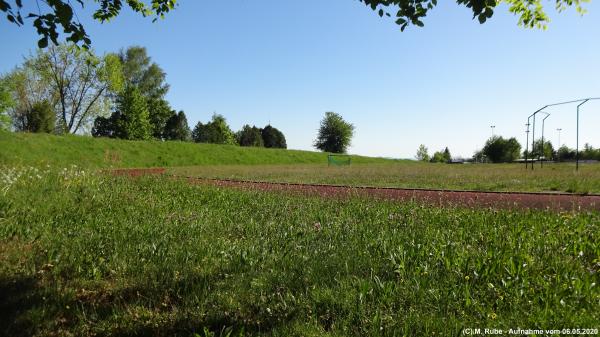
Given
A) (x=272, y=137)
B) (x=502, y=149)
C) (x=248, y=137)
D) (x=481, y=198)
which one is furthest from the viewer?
(x=502, y=149)

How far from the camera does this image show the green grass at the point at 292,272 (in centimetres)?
322

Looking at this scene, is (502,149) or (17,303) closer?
(17,303)

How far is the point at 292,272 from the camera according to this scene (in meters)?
4.20

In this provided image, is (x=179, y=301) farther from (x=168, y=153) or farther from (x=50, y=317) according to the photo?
(x=168, y=153)

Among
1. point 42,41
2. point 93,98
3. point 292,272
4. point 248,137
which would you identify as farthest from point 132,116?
point 292,272

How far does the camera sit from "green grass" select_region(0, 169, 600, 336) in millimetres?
3221

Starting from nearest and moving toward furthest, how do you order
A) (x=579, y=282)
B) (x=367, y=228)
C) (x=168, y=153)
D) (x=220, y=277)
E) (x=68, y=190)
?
1. (x=579, y=282)
2. (x=220, y=277)
3. (x=367, y=228)
4. (x=68, y=190)
5. (x=168, y=153)

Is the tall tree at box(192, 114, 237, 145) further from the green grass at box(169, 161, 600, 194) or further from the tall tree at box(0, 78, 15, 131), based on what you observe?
the green grass at box(169, 161, 600, 194)

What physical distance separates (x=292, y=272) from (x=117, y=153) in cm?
3990

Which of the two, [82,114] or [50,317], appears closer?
[50,317]

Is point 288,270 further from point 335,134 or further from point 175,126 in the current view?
point 335,134

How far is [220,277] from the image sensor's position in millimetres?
4254

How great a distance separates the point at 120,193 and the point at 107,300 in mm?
6023

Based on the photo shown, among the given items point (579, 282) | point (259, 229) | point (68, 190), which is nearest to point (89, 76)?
point (68, 190)
